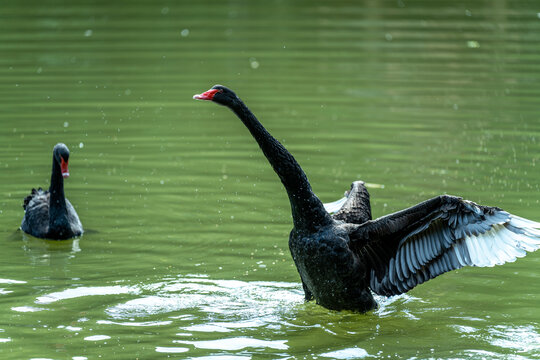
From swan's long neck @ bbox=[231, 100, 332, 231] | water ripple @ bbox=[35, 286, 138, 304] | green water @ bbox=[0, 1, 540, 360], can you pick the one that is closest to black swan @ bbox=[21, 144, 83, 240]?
green water @ bbox=[0, 1, 540, 360]

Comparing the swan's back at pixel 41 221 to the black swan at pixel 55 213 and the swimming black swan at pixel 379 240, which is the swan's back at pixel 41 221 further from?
the swimming black swan at pixel 379 240

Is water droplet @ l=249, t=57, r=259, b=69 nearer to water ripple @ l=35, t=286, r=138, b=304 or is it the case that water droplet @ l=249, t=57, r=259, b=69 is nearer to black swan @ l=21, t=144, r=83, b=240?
black swan @ l=21, t=144, r=83, b=240

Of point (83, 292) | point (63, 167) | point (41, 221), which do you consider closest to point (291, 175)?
point (83, 292)

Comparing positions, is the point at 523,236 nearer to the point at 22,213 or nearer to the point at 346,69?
the point at 22,213

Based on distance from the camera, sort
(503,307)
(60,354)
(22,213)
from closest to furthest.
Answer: (60,354) < (503,307) < (22,213)

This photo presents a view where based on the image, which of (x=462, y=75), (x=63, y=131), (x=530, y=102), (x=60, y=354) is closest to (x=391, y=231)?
(x=60, y=354)

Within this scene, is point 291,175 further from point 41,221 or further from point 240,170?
point 240,170

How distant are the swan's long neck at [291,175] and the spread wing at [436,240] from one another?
0.34 meters

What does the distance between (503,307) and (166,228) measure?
328 cm

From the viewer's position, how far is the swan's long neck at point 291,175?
6.29m

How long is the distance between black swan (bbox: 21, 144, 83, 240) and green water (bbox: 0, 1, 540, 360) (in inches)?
5.9

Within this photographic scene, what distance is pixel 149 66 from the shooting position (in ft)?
54.7

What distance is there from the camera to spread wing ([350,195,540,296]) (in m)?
6.05

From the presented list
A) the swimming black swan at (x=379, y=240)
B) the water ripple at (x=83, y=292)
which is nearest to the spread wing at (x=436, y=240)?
the swimming black swan at (x=379, y=240)
